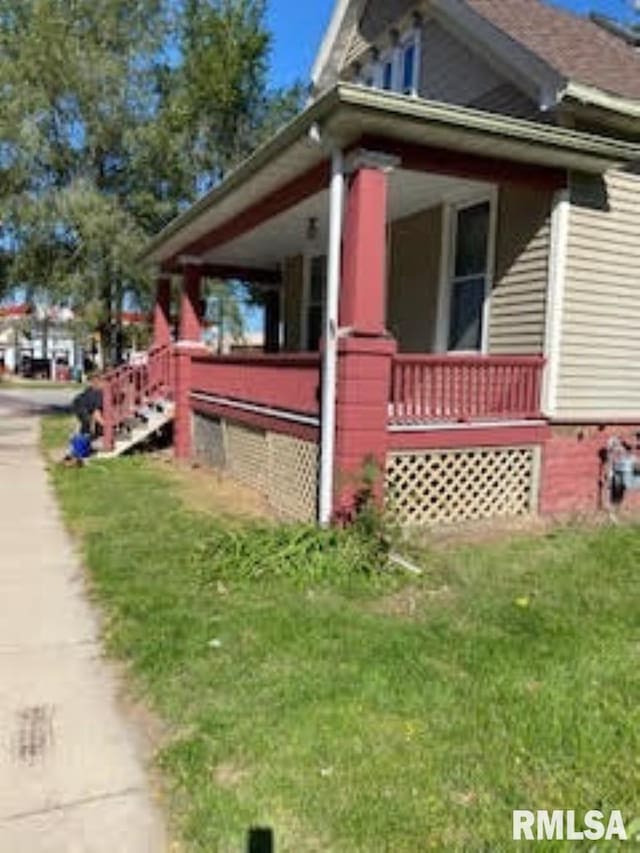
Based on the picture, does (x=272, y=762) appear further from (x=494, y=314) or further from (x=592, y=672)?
(x=494, y=314)

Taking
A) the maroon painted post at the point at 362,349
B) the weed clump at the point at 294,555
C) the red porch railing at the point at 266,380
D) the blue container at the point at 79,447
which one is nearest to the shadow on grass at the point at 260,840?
the weed clump at the point at 294,555

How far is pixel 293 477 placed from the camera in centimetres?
902

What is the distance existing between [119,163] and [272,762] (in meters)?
22.3

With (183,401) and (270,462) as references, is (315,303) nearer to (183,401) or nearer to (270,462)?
(183,401)

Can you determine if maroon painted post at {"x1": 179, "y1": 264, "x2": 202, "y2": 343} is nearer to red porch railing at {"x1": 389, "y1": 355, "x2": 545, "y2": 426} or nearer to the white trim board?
red porch railing at {"x1": 389, "y1": 355, "x2": 545, "y2": 426}

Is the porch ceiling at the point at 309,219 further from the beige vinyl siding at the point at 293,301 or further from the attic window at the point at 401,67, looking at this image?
the attic window at the point at 401,67

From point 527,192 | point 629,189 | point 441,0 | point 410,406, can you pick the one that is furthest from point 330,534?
point 441,0

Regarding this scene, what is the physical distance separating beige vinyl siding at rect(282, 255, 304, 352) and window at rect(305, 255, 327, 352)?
0.29 m

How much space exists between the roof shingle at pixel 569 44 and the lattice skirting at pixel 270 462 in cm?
456

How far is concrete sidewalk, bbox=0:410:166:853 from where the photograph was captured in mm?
3266

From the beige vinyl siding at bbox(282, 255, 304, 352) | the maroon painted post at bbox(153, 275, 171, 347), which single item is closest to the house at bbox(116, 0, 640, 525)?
the beige vinyl siding at bbox(282, 255, 304, 352)

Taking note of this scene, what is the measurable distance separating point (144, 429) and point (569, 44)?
8727 mm

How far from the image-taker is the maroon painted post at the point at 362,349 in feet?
23.5

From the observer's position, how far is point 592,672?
4.69 metres
